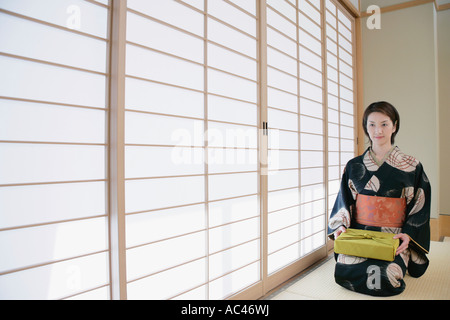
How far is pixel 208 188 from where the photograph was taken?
2.11 m

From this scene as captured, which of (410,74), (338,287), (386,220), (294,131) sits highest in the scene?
(410,74)

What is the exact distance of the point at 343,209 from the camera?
120 inches

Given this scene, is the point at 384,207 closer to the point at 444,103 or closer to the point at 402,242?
the point at 402,242

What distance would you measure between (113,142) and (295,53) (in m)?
2.25

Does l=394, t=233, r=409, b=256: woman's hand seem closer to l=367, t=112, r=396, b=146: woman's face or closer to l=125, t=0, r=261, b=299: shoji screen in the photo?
l=367, t=112, r=396, b=146: woman's face

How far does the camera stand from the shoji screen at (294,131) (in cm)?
283

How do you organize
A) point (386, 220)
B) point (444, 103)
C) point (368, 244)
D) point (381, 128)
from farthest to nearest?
point (444, 103)
point (381, 128)
point (386, 220)
point (368, 244)

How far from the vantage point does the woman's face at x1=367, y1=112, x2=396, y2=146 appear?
2969mm

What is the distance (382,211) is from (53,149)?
2607 millimetres

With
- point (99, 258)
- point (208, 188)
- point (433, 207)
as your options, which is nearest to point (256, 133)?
point (208, 188)

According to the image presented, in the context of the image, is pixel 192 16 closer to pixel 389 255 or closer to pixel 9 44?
pixel 9 44

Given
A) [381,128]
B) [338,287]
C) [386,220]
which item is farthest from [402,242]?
[381,128]

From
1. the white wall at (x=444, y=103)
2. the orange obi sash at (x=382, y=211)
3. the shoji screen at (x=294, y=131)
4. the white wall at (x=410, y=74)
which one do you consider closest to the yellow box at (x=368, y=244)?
the orange obi sash at (x=382, y=211)

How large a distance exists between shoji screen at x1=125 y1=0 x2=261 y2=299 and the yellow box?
72 cm
